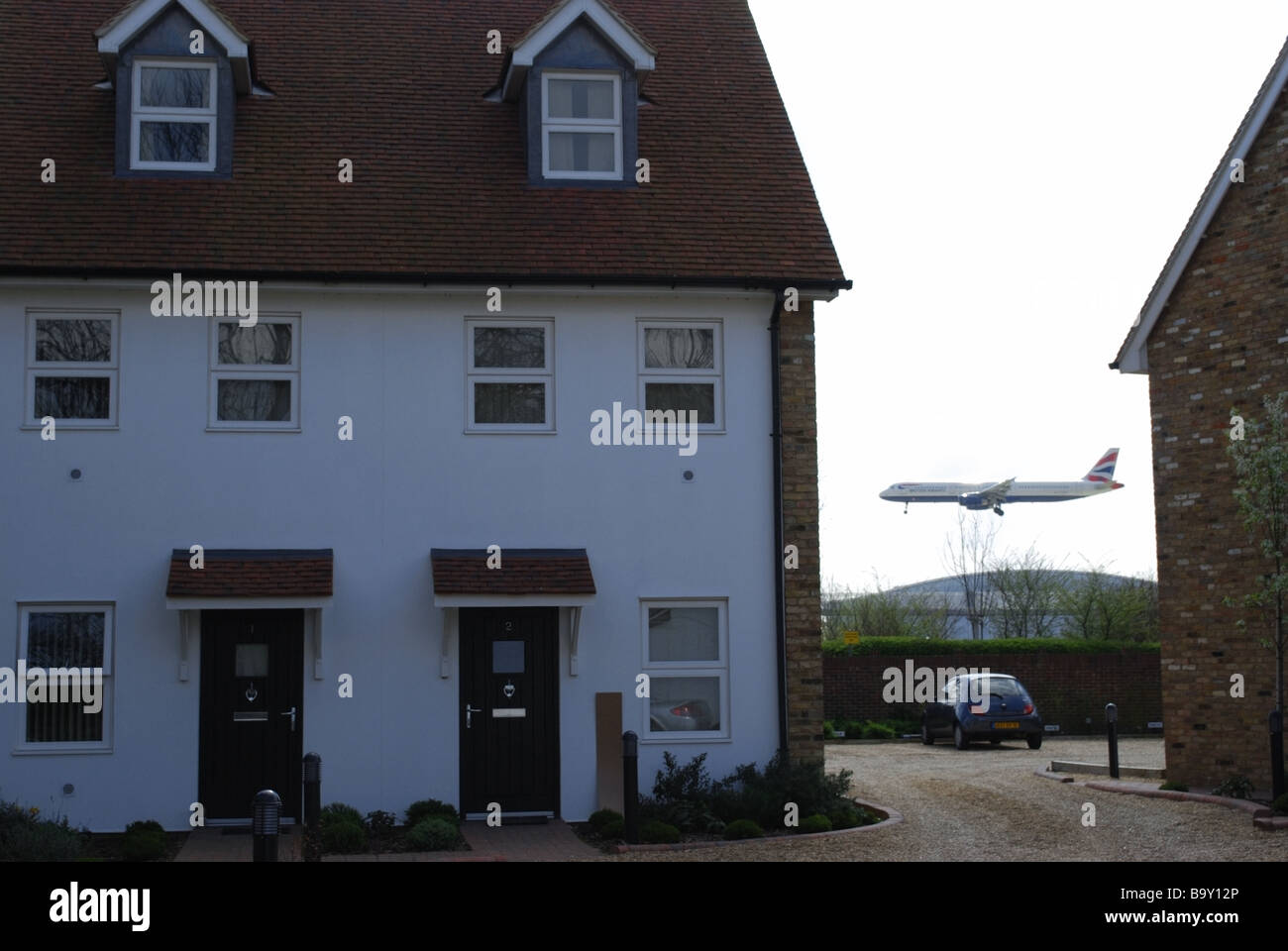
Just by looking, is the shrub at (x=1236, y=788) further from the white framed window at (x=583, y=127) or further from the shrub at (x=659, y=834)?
the white framed window at (x=583, y=127)

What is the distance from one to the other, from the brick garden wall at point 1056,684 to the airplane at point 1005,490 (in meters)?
43.9

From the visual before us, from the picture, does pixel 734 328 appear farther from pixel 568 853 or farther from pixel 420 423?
pixel 568 853

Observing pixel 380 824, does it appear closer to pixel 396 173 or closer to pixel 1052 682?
pixel 396 173

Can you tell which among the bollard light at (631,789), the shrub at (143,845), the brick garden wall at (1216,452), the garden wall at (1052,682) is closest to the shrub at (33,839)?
the shrub at (143,845)

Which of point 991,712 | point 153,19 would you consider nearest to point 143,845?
point 153,19

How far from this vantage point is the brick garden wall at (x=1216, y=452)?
1728 centimetres

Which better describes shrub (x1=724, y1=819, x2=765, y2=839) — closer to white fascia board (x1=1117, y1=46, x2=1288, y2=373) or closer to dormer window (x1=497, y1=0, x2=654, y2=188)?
dormer window (x1=497, y1=0, x2=654, y2=188)

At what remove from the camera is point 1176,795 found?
17172mm

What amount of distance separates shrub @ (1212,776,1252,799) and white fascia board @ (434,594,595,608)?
751 cm

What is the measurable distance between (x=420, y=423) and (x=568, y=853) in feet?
16.8

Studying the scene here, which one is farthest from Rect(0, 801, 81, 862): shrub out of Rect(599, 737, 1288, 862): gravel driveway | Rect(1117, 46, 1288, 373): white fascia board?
Rect(1117, 46, 1288, 373): white fascia board
